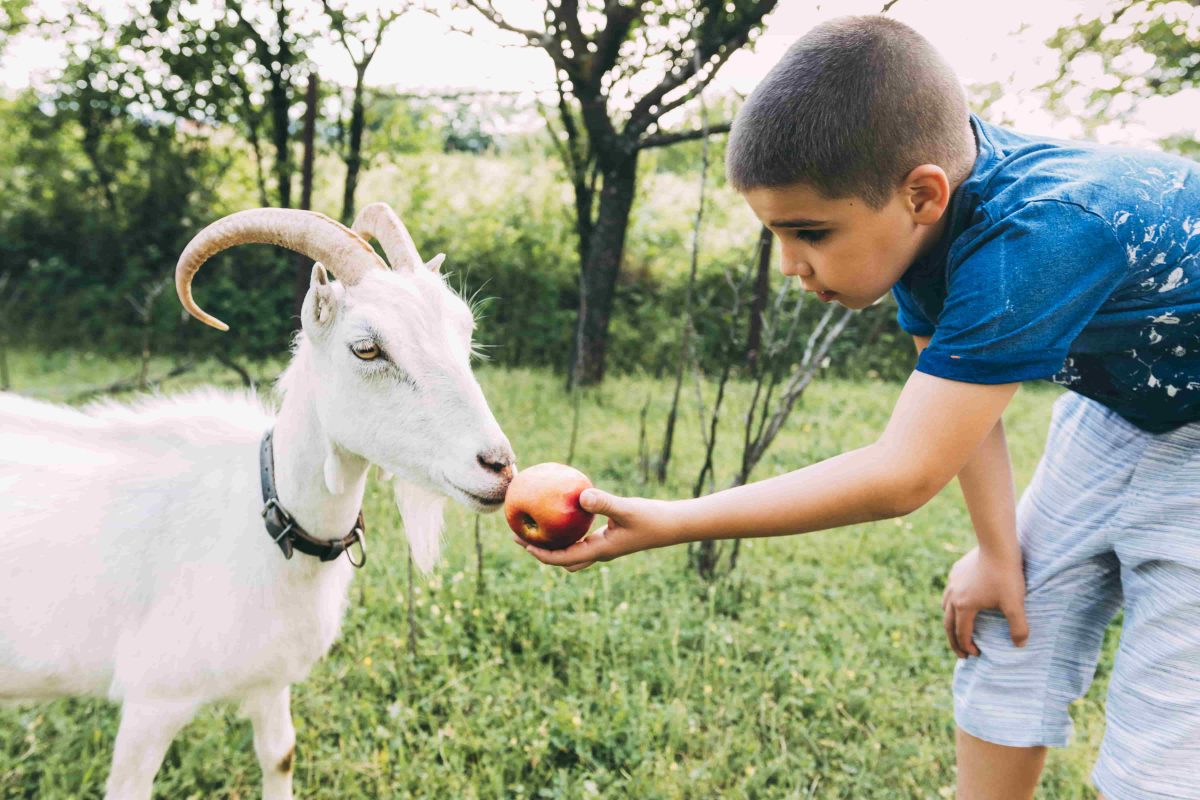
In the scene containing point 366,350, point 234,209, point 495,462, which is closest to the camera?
point 495,462

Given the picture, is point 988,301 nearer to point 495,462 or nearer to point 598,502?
point 598,502

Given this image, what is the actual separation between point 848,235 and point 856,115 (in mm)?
189

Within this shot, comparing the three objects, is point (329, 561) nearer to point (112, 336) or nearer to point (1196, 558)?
point (1196, 558)

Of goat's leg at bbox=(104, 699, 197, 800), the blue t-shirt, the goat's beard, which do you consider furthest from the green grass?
the blue t-shirt

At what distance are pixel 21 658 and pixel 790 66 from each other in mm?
2247

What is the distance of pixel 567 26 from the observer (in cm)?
649

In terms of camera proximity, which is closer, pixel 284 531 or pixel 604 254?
pixel 284 531

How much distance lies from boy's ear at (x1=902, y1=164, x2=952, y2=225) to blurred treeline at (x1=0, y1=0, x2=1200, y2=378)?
758 centimetres

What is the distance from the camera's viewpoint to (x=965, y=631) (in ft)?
5.98

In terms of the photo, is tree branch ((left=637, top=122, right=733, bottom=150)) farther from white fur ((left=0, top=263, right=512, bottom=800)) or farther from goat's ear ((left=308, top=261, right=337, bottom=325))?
goat's ear ((left=308, top=261, right=337, bottom=325))

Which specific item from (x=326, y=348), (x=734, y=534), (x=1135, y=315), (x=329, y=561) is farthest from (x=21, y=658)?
(x=1135, y=315)

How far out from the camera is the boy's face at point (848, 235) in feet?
4.20

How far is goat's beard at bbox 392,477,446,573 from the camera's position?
2.05 metres

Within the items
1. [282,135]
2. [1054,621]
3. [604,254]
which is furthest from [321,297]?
[282,135]
